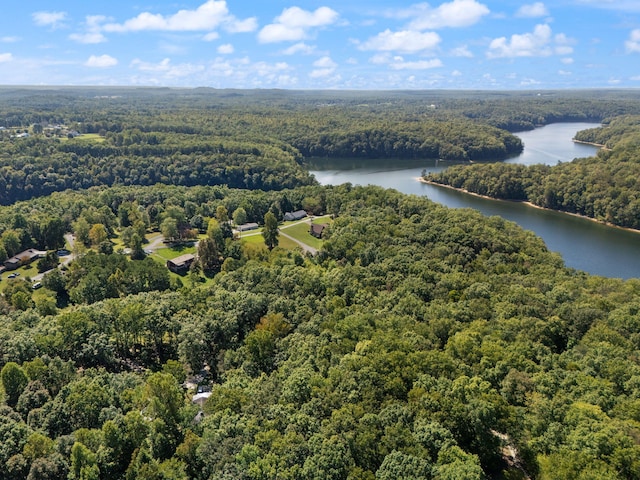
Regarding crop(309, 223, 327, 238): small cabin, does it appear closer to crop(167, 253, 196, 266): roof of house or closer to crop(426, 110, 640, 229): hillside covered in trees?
crop(167, 253, 196, 266): roof of house

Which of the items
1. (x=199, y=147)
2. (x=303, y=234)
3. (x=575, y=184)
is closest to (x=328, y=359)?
(x=303, y=234)

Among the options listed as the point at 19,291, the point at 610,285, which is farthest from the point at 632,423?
the point at 19,291

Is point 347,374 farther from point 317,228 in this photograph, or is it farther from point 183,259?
point 317,228

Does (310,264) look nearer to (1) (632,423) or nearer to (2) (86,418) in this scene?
(2) (86,418)

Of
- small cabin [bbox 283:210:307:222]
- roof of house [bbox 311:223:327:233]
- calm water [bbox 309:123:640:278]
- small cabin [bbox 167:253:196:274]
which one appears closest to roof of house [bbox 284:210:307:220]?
small cabin [bbox 283:210:307:222]

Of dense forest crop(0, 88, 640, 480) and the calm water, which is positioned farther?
the calm water
